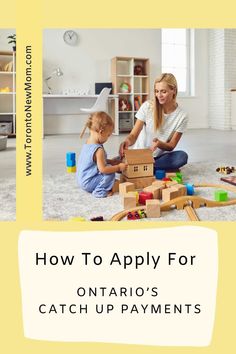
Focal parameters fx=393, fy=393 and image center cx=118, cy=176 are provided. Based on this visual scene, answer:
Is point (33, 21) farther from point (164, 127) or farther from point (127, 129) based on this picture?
point (127, 129)

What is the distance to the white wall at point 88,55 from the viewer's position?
4.92 metres

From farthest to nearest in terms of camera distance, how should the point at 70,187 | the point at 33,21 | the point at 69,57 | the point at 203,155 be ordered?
the point at 69,57 < the point at 203,155 < the point at 70,187 < the point at 33,21

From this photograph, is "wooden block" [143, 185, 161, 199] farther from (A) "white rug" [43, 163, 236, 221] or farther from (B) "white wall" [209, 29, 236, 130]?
(B) "white wall" [209, 29, 236, 130]

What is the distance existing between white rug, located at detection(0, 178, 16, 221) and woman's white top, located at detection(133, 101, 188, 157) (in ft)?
2.19

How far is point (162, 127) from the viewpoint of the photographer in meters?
1.89

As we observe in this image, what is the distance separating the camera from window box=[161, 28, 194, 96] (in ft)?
18.2

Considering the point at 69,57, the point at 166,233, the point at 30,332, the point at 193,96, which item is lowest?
the point at 30,332

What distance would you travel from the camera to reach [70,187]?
5.25 feet

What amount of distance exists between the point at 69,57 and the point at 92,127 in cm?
378

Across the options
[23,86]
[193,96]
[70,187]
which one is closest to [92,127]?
[70,187]

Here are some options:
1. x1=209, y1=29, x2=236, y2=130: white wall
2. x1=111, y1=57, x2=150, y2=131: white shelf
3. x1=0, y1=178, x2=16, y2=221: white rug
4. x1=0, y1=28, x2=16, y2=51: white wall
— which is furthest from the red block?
x1=209, y1=29, x2=236, y2=130: white wall

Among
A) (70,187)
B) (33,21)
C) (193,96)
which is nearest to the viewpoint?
(33,21)

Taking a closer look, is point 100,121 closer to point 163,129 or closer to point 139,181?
point 139,181

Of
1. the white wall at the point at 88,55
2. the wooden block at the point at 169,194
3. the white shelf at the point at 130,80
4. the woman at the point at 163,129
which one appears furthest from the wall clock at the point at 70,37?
the wooden block at the point at 169,194
